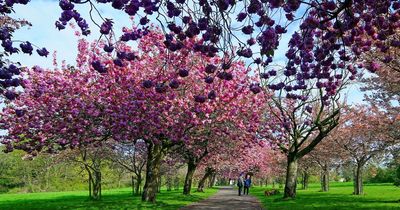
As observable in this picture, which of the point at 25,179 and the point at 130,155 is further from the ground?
the point at 130,155

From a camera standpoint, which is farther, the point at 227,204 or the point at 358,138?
the point at 358,138

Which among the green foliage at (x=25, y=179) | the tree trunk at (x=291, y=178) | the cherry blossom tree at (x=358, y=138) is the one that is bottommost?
the green foliage at (x=25, y=179)

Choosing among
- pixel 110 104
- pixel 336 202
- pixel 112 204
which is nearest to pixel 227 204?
pixel 336 202

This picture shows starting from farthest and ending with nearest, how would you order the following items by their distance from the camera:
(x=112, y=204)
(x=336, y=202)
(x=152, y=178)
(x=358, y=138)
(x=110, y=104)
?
(x=358, y=138) < (x=336, y=202) < (x=152, y=178) < (x=112, y=204) < (x=110, y=104)

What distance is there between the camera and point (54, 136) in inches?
782

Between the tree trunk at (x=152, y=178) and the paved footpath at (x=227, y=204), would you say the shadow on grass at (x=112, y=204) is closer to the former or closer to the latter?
the tree trunk at (x=152, y=178)

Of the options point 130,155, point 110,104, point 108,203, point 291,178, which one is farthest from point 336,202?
point 130,155

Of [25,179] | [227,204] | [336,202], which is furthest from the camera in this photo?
[25,179]

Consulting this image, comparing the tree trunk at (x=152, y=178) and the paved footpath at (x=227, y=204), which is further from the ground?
the tree trunk at (x=152, y=178)

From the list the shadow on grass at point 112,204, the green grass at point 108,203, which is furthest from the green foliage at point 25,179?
the shadow on grass at point 112,204

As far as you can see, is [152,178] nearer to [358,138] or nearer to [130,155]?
[130,155]

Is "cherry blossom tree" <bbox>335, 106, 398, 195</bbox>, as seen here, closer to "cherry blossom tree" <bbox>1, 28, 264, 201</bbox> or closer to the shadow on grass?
the shadow on grass

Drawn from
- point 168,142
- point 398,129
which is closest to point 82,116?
point 168,142

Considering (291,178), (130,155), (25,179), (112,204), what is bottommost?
(25,179)
